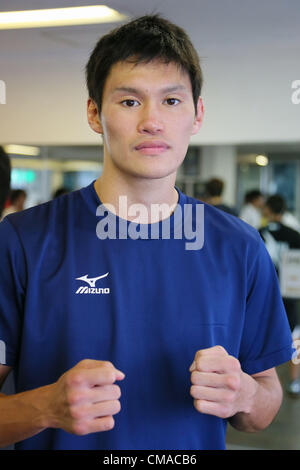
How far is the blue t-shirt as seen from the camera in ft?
2.98

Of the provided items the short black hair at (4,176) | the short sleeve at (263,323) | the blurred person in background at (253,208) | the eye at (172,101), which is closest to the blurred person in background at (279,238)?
the blurred person in background at (253,208)

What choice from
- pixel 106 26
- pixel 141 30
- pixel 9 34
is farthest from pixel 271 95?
pixel 141 30

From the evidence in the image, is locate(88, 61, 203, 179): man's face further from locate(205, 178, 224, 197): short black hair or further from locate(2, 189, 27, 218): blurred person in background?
locate(2, 189, 27, 218): blurred person in background

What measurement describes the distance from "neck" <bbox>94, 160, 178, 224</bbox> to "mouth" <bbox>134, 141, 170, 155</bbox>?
0.06 metres

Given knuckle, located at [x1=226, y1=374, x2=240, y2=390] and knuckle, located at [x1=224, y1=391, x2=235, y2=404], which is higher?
knuckle, located at [x1=226, y1=374, x2=240, y2=390]

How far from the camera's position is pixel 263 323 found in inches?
39.9

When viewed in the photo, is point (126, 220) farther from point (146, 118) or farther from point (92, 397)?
point (92, 397)

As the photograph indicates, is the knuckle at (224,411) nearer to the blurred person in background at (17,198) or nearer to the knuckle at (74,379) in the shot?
the knuckle at (74,379)

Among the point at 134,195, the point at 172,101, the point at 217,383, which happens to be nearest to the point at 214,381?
the point at 217,383

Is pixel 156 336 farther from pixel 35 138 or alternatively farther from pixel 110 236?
pixel 35 138

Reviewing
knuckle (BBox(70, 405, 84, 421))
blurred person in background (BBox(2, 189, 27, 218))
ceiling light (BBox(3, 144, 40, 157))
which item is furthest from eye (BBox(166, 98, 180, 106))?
ceiling light (BBox(3, 144, 40, 157))

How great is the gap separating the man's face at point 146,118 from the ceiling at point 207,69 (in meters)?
2.18

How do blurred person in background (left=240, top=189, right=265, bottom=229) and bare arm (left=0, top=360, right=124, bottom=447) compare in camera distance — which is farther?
blurred person in background (left=240, top=189, right=265, bottom=229)

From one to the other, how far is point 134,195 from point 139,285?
0.17 meters
